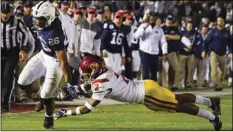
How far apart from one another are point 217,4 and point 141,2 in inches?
166

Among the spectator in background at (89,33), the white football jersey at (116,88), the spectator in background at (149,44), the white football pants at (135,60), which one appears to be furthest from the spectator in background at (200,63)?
the white football jersey at (116,88)

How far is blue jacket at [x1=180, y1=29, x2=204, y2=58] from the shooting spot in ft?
65.2

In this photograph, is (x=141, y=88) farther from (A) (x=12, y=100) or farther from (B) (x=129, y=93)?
(A) (x=12, y=100)

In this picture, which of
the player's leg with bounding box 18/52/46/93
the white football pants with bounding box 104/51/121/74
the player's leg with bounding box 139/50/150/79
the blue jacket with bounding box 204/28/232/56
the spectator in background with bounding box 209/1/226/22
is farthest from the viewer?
the spectator in background with bounding box 209/1/226/22

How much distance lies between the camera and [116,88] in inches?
404

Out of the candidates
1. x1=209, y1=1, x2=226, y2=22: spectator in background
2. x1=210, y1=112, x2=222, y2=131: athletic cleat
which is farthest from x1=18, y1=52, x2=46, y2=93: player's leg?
x1=209, y1=1, x2=226, y2=22: spectator in background

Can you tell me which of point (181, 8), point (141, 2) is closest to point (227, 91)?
point (141, 2)

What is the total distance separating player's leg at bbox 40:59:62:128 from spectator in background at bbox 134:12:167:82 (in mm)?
6264

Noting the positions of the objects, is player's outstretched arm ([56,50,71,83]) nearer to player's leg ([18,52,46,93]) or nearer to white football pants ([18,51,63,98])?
white football pants ([18,51,63,98])

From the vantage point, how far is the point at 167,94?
10570 millimetres

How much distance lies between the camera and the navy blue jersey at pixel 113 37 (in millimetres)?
17125

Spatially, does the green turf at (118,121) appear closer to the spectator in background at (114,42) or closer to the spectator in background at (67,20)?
the spectator in background at (67,20)

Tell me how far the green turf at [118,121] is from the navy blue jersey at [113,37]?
3.23 metres

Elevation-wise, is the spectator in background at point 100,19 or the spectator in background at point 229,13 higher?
the spectator in background at point 100,19
